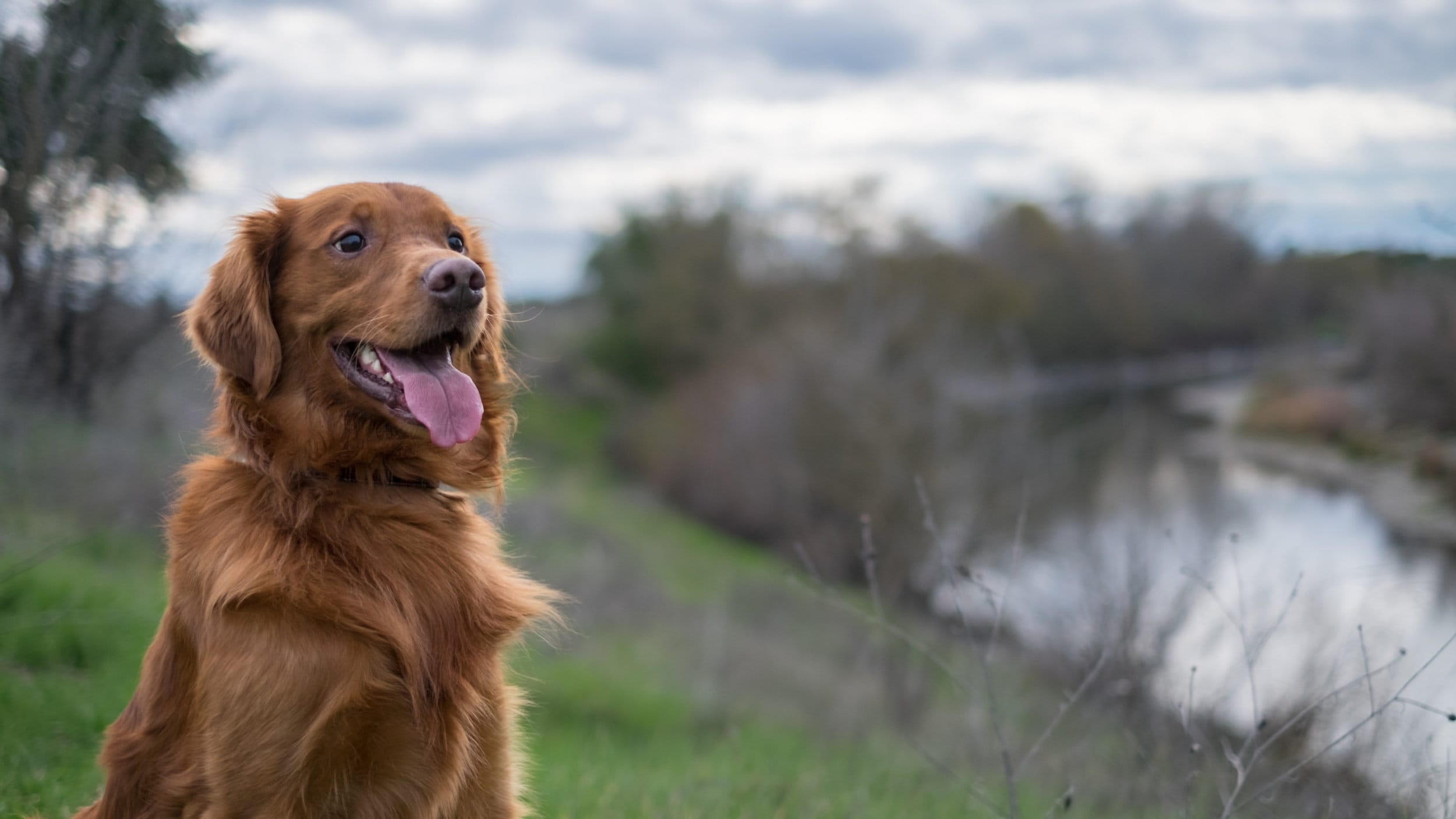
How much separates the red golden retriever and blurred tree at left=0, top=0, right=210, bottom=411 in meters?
5.03

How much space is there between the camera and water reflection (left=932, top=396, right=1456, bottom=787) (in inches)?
237

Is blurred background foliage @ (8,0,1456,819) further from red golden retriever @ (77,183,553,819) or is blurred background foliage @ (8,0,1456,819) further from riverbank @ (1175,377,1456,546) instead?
red golden retriever @ (77,183,553,819)

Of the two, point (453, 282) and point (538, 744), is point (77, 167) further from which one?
point (453, 282)

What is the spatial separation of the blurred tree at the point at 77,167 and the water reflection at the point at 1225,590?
6.95 m

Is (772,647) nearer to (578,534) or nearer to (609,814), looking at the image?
(578,534)

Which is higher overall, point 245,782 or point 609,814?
point 245,782

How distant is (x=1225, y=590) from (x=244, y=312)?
11.8 meters

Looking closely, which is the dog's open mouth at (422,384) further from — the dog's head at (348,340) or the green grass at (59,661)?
the green grass at (59,661)

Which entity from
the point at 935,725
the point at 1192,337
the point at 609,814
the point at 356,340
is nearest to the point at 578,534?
the point at 935,725

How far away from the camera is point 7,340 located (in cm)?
727

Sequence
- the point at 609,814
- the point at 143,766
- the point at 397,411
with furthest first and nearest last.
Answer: the point at 609,814 → the point at 397,411 → the point at 143,766

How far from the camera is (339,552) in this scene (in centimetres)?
305

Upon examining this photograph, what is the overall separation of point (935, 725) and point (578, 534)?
1100cm

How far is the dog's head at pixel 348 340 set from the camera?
3.30 m
